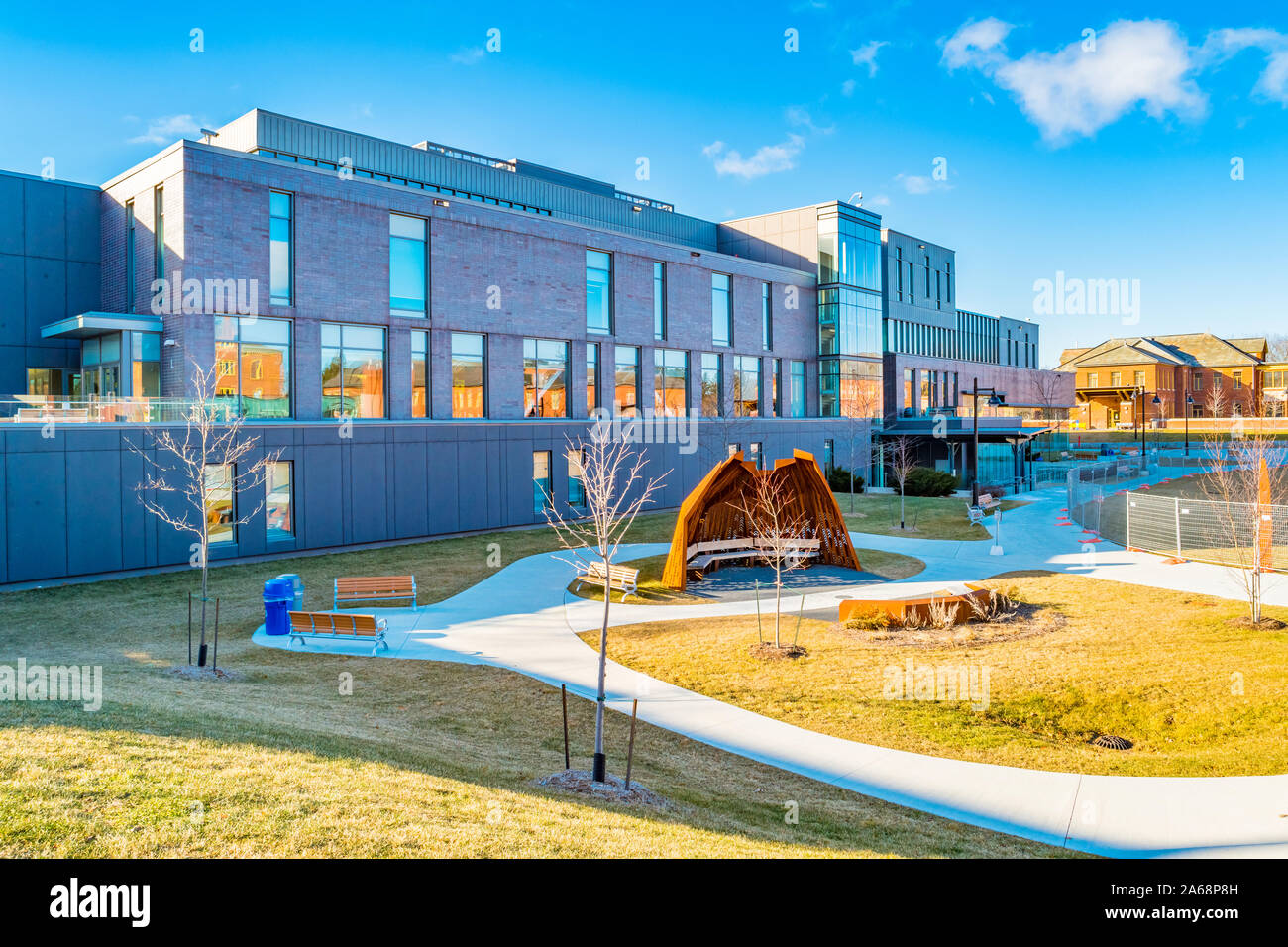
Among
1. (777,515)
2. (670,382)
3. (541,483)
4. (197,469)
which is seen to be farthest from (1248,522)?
(197,469)

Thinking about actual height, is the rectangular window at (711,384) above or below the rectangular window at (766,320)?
below

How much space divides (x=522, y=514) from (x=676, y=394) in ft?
36.9

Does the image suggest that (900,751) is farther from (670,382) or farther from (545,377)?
(670,382)

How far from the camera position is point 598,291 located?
118 feet

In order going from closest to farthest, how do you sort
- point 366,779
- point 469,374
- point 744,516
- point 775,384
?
point 366,779, point 744,516, point 469,374, point 775,384

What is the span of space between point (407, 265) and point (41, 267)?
39.1ft

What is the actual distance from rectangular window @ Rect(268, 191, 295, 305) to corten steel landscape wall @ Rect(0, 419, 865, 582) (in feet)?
14.6

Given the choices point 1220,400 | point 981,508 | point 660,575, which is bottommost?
point 660,575

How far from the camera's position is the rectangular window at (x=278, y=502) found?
24672 mm

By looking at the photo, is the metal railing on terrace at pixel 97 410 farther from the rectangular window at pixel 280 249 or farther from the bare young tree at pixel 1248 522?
the bare young tree at pixel 1248 522

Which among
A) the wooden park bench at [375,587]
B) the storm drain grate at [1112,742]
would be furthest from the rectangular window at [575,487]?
the storm drain grate at [1112,742]

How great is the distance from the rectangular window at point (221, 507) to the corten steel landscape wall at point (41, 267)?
29.8ft
